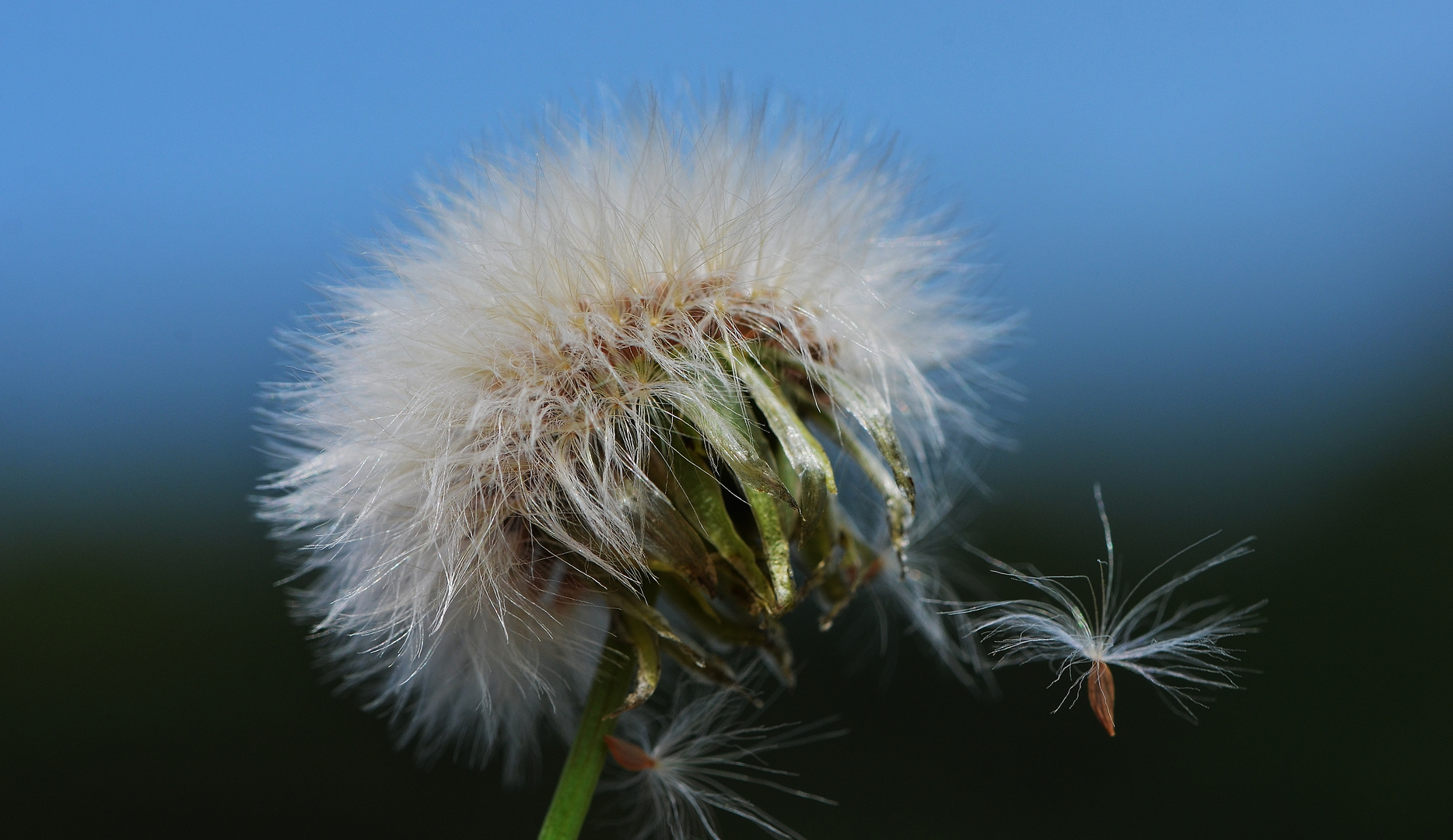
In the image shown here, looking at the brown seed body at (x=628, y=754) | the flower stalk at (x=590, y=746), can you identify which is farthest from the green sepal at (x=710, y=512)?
the brown seed body at (x=628, y=754)

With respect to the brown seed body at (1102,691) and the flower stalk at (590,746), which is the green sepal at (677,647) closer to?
the flower stalk at (590,746)

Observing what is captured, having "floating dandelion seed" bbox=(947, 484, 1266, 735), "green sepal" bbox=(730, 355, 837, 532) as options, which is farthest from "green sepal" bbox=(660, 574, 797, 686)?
"floating dandelion seed" bbox=(947, 484, 1266, 735)

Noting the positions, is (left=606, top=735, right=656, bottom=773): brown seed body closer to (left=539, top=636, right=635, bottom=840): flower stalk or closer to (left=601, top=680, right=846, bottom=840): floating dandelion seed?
(left=539, top=636, right=635, bottom=840): flower stalk

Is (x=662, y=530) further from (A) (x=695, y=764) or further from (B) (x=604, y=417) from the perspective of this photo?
(A) (x=695, y=764)

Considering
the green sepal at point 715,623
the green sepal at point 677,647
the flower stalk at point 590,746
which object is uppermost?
the green sepal at point 715,623

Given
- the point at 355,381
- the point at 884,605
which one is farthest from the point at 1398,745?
the point at 355,381

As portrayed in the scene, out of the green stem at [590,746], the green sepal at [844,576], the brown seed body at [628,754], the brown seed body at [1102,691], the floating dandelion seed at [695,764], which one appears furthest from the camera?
the floating dandelion seed at [695,764]

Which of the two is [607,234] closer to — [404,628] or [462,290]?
[462,290]
